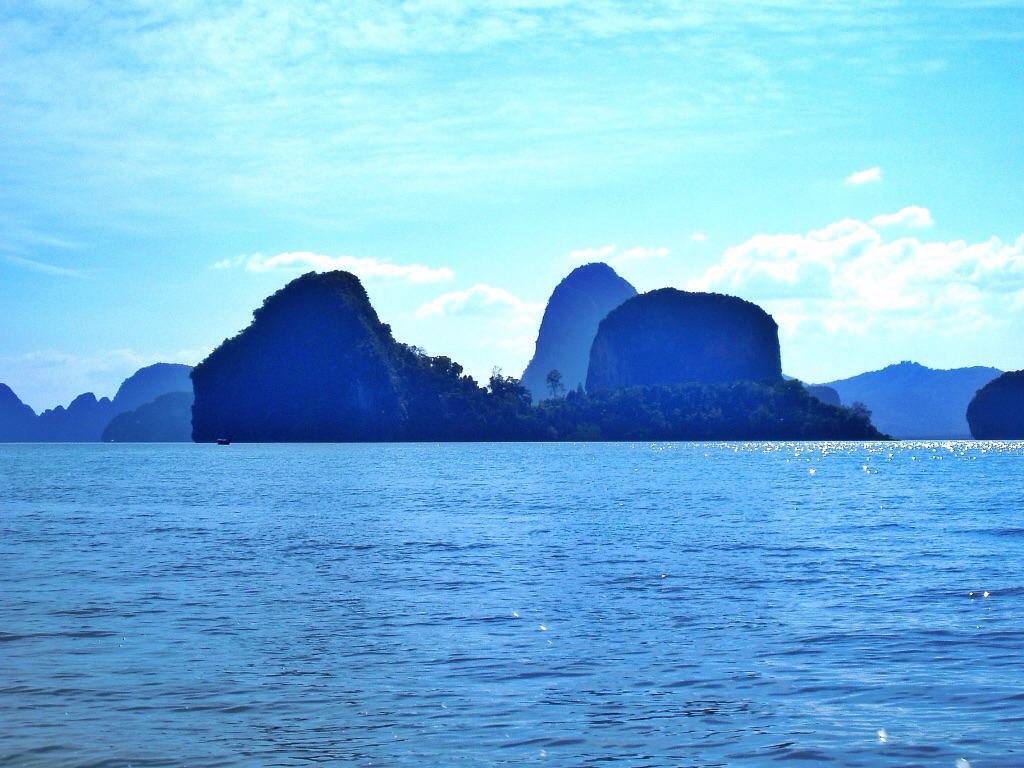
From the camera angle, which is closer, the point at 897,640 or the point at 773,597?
the point at 897,640

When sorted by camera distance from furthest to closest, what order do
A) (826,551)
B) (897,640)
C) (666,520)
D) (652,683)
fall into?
(666,520), (826,551), (897,640), (652,683)

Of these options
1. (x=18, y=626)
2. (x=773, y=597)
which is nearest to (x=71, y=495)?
Answer: (x=18, y=626)

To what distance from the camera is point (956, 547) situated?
34031mm

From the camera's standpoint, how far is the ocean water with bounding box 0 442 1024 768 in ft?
39.8

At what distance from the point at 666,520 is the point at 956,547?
14456 millimetres

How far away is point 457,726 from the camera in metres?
12.8

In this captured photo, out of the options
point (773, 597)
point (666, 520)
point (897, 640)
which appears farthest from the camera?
point (666, 520)

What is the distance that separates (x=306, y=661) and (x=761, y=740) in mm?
7977

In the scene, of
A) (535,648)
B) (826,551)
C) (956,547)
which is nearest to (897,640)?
(535,648)

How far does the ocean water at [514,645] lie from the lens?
39.8 ft

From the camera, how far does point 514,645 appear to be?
703 inches

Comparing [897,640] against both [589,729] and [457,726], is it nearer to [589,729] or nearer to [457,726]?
[589,729]

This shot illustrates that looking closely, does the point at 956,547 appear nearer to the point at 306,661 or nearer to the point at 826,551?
the point at 826,551

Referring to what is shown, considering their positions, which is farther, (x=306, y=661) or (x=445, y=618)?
(x=445, y=618)
